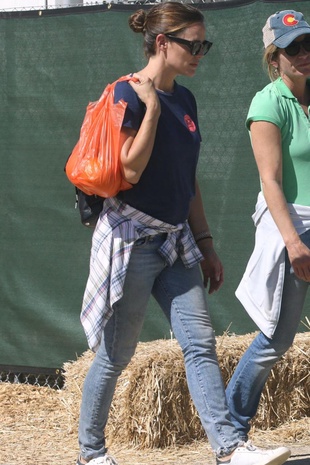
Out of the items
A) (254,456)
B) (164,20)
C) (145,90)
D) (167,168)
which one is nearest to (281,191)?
(167,168)

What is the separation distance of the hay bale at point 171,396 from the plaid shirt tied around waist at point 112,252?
1093 millimetres

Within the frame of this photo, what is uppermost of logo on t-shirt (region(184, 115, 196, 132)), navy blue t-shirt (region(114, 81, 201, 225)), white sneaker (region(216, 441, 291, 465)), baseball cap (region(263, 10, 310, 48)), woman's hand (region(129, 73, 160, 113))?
baseball cap (region(263, 10, 310, 48))

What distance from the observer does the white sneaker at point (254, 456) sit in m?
3.88

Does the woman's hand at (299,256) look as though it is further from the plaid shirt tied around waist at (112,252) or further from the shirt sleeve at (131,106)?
the shirt sleeve at (131,106)

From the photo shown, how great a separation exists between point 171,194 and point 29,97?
8.50 feet

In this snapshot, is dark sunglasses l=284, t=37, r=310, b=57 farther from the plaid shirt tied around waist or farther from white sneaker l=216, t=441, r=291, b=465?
white sneaker l=216, t=441, r=291, b=465

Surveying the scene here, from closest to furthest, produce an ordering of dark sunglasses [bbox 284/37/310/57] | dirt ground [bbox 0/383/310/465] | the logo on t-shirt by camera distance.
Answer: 1. the logo on t-shirt
2. dark sunglasses [bbox 284/37/310/57]
3. dirt ground [bbox 0/383/310/465]

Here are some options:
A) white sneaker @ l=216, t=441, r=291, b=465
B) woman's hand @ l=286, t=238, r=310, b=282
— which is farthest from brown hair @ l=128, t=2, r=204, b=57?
white sneaker @ l=216, t=441, r=291, b=465

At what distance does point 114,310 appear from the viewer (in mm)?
4027

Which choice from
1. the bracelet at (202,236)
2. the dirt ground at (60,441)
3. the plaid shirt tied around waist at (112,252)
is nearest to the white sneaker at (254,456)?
the plaid shirt tied around waist at (112,252)

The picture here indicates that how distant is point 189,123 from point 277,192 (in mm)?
458

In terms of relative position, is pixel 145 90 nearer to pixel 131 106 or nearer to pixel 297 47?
pixel 131 106

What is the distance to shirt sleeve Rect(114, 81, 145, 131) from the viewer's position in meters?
3.83

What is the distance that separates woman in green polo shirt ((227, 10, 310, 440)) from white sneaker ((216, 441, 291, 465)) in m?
0.55
